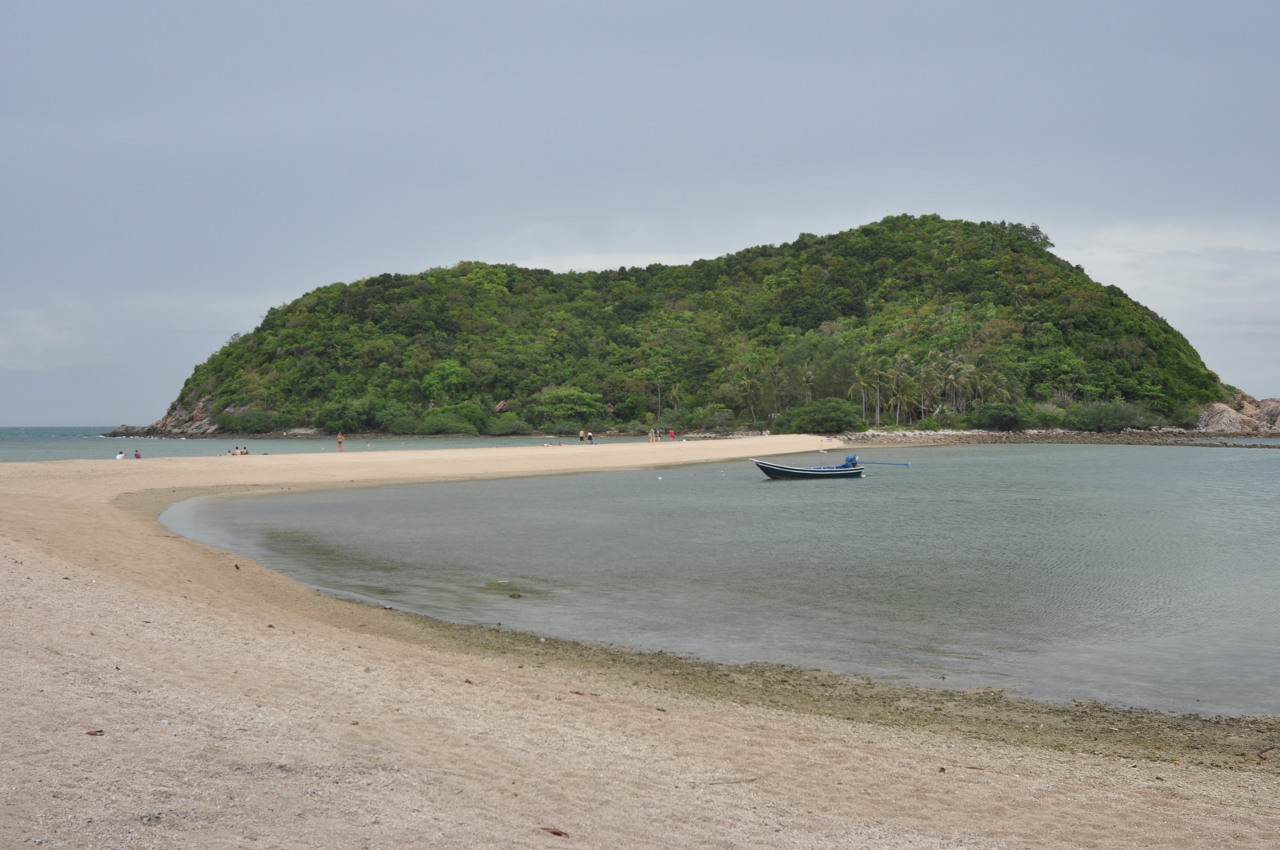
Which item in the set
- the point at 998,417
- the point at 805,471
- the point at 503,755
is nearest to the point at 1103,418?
the point at 998,417

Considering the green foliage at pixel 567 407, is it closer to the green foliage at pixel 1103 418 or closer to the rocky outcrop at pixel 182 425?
the rocky outcrop at pixel 182 425

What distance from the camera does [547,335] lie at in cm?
12688

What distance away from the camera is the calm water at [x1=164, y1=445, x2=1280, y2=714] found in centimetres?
984

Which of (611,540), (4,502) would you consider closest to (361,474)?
(4,502)

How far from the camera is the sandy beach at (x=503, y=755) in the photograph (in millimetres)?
4582

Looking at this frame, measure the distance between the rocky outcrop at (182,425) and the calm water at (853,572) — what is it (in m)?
88.8

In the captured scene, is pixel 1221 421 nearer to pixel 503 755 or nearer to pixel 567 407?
pixel 567 407

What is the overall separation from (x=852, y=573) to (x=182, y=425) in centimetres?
11724

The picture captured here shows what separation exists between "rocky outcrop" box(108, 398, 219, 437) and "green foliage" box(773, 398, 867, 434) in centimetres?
7095

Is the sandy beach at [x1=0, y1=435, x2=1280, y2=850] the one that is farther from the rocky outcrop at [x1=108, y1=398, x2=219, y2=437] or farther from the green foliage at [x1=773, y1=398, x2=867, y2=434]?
the rocky outcrop at [x1=108, y1=398, x2=219, y2=437]

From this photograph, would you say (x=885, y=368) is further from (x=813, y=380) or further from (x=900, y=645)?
(x=900, y=645)

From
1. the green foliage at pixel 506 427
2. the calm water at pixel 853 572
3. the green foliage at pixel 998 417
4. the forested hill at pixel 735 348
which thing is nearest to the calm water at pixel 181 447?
the green foliage at pixel 506 427

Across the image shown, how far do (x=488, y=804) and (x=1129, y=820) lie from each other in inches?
145

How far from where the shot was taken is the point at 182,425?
11438cm
